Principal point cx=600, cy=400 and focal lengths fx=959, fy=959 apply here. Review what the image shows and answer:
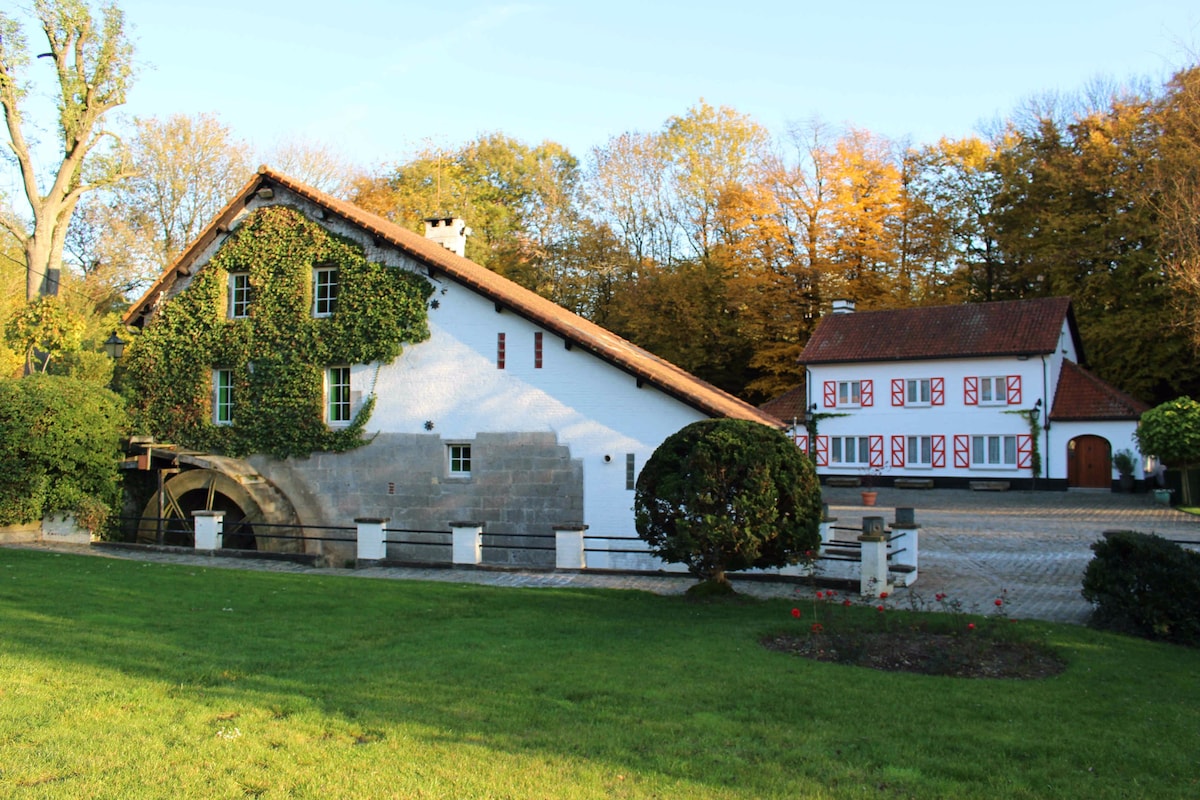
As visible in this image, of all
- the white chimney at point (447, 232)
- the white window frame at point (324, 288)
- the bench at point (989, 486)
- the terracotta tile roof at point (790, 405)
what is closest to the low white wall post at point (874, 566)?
the white window frame at point (324, 288)

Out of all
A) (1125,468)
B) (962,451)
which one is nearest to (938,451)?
(962,451)

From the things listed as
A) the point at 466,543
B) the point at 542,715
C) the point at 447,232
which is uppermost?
the point at 447,232

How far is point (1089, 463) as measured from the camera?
121 feet

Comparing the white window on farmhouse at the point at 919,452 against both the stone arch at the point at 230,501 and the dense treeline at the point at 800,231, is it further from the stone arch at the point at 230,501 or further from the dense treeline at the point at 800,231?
the stone arch at the point at 230,501

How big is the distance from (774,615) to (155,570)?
10.4m

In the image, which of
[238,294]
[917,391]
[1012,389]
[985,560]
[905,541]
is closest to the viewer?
[905,541]

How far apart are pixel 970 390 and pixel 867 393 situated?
13.6 feet

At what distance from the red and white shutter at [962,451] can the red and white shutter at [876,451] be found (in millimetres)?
3019

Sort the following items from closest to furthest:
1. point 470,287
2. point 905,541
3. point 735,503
→ point 735,503 < point 905,541 < point 470,287

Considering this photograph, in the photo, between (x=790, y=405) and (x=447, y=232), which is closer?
(x=447, y=232)

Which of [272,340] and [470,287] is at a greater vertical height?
[470,287]

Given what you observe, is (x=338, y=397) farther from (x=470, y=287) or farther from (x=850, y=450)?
(x=850, y=450)

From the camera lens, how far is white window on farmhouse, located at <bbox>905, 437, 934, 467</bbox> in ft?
130

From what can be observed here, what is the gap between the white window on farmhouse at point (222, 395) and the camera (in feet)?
74.3
